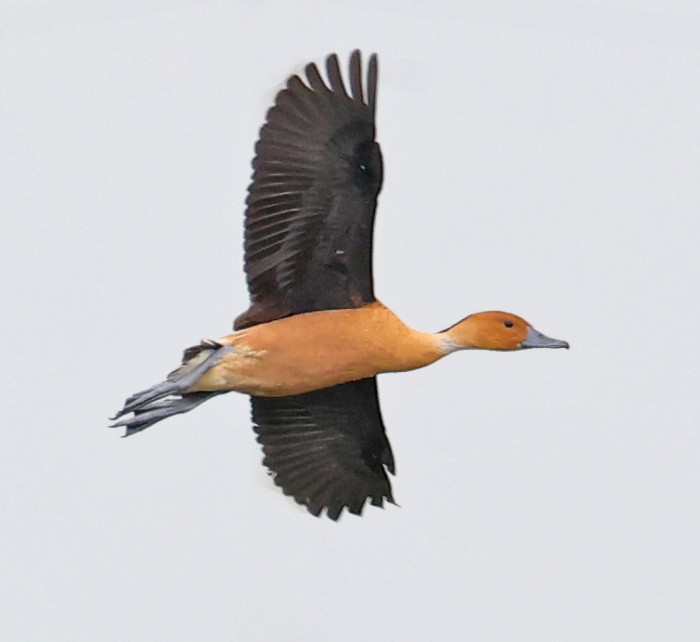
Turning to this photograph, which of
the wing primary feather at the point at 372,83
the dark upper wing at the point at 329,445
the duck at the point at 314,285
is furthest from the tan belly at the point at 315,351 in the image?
the wing primary feather at the point at 372,83

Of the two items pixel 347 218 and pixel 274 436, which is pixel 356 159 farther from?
pixel 274 436

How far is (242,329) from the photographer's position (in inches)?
536

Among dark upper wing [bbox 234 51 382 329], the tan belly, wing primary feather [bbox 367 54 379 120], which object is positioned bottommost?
the tan belly

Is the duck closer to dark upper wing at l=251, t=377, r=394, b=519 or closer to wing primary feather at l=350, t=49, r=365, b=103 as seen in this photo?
wing primary feather at l=350, t=49, r=365, b=103

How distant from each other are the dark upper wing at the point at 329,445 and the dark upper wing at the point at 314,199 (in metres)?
0.89

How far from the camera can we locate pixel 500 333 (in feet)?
45.4

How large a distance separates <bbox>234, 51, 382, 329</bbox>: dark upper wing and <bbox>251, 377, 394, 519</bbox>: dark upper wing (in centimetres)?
89

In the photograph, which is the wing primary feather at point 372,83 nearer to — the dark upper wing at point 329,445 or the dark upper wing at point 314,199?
the dark upper wing at point 314,199

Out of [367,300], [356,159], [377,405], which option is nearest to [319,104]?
[356,159]

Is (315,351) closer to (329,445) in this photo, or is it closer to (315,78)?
(329,445)

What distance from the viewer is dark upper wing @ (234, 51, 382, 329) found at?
42.7 ft

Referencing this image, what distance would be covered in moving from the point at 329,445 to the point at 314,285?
1367 millimetres

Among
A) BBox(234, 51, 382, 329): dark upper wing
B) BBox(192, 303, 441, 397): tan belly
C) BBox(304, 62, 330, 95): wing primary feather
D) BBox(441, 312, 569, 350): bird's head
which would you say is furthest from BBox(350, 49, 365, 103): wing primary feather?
BBox(441, 312, 569, 350): bird's head

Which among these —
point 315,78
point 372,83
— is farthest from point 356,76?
point 315,78
